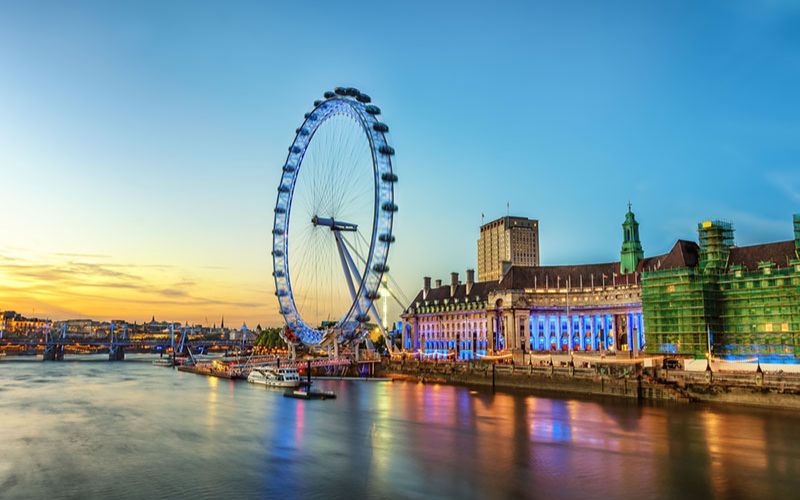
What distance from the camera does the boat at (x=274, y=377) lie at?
3231 inches

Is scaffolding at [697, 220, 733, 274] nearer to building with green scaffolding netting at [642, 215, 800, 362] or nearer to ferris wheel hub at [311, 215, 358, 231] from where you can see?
building with green scaffolding netting at [642, 215, 800, 362]

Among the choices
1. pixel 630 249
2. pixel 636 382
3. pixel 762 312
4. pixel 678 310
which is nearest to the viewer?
pixel 636 382

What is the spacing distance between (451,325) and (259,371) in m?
44.6

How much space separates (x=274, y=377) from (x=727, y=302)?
180ft

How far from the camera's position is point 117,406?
208 ft

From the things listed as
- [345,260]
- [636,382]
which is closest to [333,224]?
[345,260]

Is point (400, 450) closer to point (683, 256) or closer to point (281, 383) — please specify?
point (281, 383)

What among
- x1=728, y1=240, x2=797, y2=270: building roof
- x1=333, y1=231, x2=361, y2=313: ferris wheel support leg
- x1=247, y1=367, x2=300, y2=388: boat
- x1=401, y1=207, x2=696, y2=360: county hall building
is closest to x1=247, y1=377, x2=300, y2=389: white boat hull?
x1=247, y1=367, x2=300, y2=388: boat

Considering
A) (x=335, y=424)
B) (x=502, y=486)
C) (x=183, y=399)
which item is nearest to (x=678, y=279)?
(x=335, y=424)

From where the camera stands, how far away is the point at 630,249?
106125 millimetres

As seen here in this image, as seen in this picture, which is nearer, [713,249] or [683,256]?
[713,249]

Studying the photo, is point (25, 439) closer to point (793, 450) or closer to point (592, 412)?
point (592, 412)

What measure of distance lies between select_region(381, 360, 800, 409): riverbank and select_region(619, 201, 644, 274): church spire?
3676cm

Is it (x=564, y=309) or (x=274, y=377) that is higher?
(x=564, y=309)
